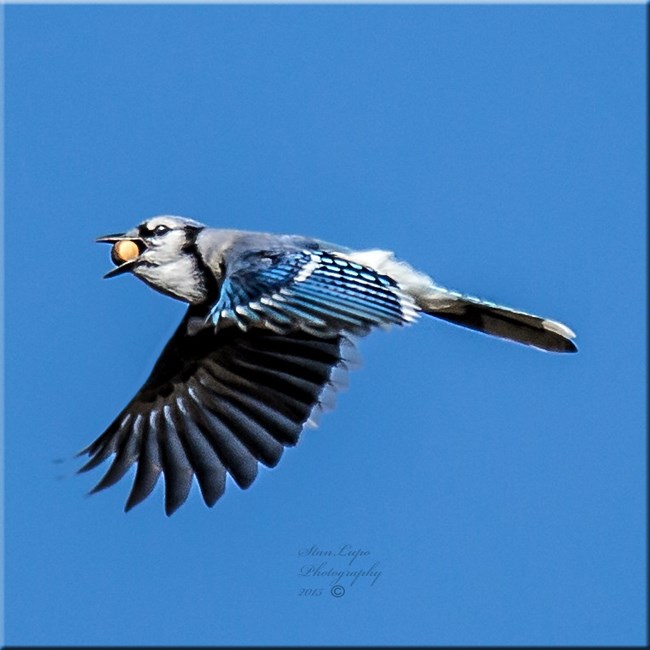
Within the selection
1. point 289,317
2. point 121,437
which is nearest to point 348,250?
point 289,317

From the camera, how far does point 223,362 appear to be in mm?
7000

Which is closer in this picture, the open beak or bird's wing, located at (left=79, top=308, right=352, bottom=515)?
bird's wing, located at (left=79, top=308, right=352, bottom=515)

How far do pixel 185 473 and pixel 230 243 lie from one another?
1132 mm

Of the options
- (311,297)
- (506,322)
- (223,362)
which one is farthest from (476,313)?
(223,362)

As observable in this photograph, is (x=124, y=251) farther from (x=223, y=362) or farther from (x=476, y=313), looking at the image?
(x=476, y=313)

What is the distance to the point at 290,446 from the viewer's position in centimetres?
673

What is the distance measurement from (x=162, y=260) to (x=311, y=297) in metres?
1.16

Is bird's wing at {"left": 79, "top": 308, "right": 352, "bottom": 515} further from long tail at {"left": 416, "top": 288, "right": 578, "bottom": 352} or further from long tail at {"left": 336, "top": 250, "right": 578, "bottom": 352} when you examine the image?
long tail at {"left": 416, "top": 288, "right": 578, "bottom": 352}

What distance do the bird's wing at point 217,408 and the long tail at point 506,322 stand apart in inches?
20.5

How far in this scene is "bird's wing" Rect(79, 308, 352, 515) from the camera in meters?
6.69

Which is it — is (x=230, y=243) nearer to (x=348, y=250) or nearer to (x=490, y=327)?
(x=348, y=250)

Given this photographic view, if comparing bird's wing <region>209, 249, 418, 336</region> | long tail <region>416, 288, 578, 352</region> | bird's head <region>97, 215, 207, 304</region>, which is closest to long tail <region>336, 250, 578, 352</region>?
long tail <region>416, 288, 578, 352</region>

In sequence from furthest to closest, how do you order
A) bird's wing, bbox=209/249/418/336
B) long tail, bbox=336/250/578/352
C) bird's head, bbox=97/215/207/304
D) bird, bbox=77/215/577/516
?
bird's head, bbox=97/215/207/304
long tail, bbox=336/250/578/352
bird, bbox=77/215/577/516
bird's wing, bbox=209/249/418/336

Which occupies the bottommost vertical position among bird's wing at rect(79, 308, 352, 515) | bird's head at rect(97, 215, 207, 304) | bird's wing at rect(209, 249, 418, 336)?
bird's wing at rect(79, 308, 352, 515)
